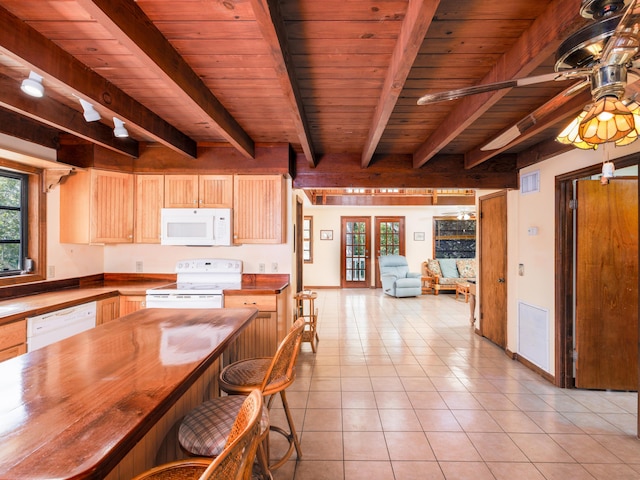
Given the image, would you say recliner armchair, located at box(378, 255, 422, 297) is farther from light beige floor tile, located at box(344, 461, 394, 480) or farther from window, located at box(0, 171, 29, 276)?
window, located at box(0, 171, 29, 276)

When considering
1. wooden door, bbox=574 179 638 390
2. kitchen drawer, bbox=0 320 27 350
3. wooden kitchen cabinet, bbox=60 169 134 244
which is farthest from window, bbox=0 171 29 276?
wooden door, bbox=574 179 638 390

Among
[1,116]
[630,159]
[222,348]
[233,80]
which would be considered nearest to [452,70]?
[233,80]

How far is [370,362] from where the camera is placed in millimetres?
3695

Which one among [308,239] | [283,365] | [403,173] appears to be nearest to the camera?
[283,365]

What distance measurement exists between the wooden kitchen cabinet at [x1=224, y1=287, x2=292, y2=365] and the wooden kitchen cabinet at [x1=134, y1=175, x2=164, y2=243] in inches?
46.9

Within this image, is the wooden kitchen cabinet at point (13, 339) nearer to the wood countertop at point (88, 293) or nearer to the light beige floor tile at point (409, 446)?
the wood countertop at point (88, 293)

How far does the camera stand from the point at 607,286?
3.01m

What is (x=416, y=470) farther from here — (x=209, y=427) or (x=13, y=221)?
(x=13, y=221)

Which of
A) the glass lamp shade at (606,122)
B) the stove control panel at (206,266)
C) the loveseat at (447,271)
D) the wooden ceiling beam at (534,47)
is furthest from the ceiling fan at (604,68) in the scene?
the loveseat at (447,271)

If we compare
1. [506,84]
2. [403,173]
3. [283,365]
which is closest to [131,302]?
[283,365]

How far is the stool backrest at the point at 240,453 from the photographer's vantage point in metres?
0.75

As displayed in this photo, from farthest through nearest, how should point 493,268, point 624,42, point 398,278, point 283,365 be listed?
point 398,278, point 493,268, point 283,365, point 624,42

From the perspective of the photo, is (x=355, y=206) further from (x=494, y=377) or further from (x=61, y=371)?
(x=61, y=371)

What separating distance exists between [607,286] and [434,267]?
5.65 meters
